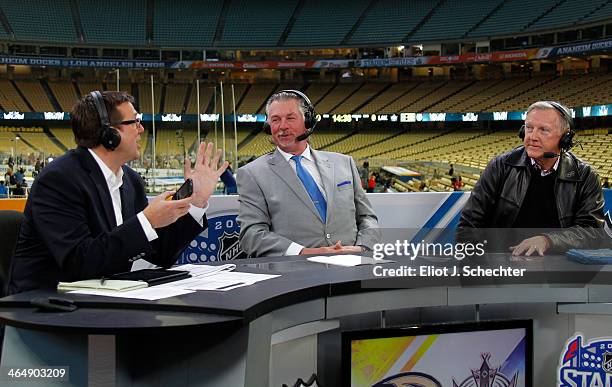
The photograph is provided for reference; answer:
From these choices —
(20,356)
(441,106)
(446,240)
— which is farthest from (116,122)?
(441,106)

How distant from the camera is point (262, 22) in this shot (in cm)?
2925

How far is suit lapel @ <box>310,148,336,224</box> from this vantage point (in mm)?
3128

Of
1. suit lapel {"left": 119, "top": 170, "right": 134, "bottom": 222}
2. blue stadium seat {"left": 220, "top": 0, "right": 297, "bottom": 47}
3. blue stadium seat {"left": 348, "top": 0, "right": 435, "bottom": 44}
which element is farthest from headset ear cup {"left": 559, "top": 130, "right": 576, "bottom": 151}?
blue stadium seat {"left": 220, "top": 0, "right": 297, "bottom": 47}

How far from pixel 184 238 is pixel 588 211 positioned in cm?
166

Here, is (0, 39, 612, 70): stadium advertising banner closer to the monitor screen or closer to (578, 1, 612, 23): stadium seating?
(578, 1, 612, 23): stadium seating

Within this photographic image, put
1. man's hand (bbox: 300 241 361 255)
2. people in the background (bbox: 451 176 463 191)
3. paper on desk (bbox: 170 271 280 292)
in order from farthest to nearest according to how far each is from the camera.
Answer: people in the background (bbox: 451 176 463 191)
man's hand (bbox: 300 241 361 255)
paper on desk (bbox: 170 271 280 292)

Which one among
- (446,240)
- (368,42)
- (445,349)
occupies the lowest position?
(445,349)

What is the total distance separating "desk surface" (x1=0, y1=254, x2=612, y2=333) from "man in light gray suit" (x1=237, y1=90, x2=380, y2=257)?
484 millimetres

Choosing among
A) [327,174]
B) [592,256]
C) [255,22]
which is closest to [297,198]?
[327,174]

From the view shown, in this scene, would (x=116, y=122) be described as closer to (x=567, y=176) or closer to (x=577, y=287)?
(x=577, y=287)

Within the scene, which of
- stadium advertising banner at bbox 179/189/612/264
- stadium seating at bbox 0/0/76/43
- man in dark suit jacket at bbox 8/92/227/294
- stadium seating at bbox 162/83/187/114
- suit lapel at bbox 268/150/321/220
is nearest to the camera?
man in dark suit jacket at bbox 8/92/227/294

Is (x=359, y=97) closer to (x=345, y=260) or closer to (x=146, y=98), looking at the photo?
(x=146, y=98)

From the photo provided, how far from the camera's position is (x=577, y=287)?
2154mm

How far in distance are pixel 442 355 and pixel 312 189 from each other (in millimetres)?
1197
